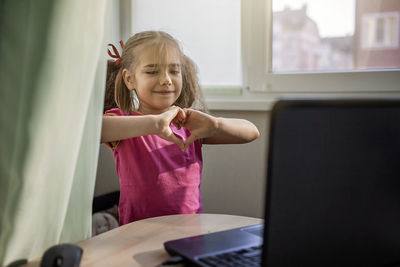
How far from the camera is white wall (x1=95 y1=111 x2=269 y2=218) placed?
1770 millimetres

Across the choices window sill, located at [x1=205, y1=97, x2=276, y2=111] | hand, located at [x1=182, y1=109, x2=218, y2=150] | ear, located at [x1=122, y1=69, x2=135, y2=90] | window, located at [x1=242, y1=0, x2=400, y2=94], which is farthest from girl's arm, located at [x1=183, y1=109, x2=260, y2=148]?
window, located at [x1=242, y1=0, x2=400, y2=94]

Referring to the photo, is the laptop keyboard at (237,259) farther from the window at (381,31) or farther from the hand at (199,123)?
the window at (381,31)

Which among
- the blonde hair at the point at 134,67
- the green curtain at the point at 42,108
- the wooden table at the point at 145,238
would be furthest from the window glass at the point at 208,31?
the green curtain at the point at 42,108

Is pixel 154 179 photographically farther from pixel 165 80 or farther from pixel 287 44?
pixel 287 44

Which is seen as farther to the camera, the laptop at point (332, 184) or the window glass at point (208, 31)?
the window glass at point (208, 31)

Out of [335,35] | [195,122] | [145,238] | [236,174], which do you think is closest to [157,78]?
[195,122]

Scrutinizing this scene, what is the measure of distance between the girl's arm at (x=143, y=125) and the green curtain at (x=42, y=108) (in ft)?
0.70

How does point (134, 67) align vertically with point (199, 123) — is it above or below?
above

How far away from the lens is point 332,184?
480 mm

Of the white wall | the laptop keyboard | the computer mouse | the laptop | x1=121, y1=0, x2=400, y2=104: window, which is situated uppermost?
x1=121, y1=0, x2=400, y2=104: window

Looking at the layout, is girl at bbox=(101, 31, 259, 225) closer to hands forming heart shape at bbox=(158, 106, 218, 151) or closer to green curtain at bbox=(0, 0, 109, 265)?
hands forming heart shape at bbox=(158, 106, 218, 151)

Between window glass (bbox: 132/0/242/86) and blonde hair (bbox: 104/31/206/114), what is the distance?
426 millimetres

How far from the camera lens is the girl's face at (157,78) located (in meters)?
1.25

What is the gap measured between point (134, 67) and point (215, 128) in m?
0.41
